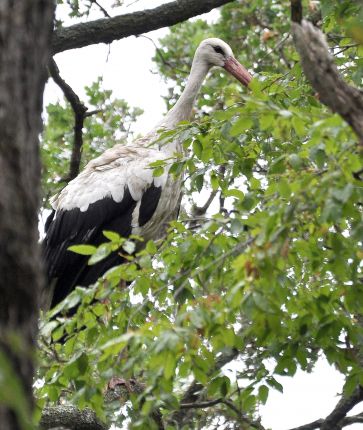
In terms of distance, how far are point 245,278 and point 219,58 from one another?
5.44 m

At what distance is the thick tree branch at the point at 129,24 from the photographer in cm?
634

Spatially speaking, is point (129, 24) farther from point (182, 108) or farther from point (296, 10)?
point (296, 10)

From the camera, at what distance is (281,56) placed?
979 centimetres

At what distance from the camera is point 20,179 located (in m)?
2.20

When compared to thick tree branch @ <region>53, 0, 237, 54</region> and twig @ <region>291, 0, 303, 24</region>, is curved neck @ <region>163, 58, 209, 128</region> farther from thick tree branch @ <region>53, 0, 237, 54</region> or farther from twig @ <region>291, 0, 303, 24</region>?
twig @ <region>291, 0, 303, 24</region>

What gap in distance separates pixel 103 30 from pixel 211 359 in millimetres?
2915

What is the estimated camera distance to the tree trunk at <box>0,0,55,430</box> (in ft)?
6.86

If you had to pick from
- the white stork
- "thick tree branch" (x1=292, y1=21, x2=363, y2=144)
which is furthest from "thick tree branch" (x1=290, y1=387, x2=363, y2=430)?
the white stork

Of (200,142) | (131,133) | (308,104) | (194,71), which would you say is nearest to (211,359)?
(200,142)

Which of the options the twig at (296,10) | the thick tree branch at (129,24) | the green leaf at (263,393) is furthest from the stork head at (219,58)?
the green leaf at (263,393)

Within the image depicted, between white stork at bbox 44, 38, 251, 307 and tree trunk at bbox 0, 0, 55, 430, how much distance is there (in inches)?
209

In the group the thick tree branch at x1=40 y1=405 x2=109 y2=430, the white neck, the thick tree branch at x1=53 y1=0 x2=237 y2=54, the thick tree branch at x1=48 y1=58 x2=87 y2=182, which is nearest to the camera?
the thick tree branch at x1=40 y1=405 x2=109 y2=430

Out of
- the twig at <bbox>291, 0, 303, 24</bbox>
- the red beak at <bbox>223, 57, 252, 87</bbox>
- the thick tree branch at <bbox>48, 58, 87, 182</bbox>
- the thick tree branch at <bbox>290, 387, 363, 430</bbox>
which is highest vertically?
the red beak at <bbox>223, 57, 252, 87</bbox>

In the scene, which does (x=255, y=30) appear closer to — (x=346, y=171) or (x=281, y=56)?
(x=281, y=56)
